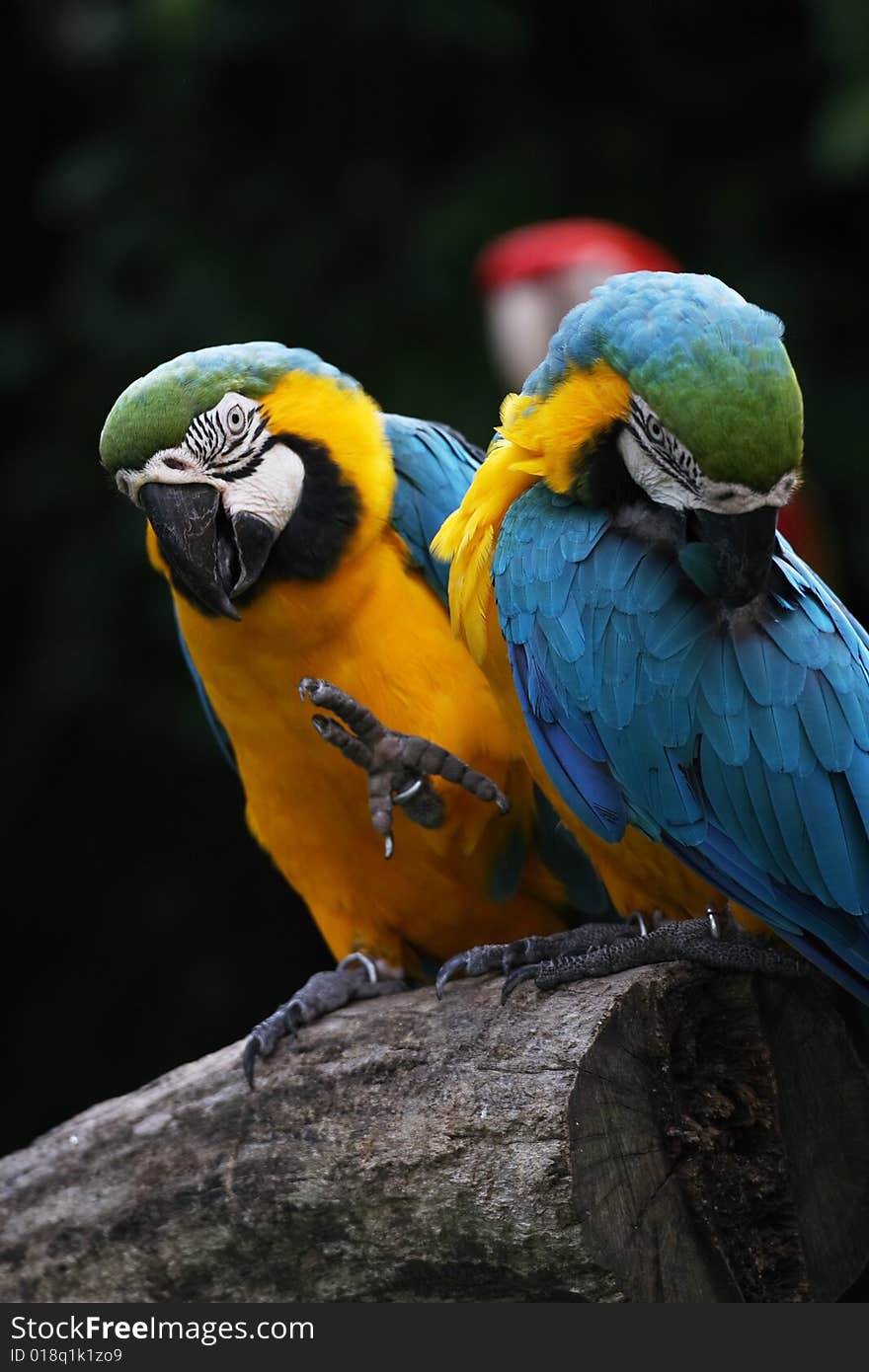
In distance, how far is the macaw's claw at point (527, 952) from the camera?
2201mm

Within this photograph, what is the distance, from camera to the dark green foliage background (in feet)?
13.7

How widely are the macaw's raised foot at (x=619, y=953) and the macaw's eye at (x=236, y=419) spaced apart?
0.83m

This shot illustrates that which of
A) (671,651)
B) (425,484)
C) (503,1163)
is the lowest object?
(503,1163)

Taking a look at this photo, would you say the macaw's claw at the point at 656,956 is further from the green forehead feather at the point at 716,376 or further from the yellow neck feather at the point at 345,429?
the yellow neck feather at the point at 345,429

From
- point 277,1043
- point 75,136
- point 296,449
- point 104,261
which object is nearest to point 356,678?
point 296,449

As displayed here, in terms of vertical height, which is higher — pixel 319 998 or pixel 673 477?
pixel 673 477

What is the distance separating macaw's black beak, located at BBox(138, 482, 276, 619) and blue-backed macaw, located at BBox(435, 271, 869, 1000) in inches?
14.7

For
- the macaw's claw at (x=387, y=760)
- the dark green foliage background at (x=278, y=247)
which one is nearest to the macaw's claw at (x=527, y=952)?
the macaw's claw at (x=387, y=760)

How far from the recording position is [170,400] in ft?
7.45

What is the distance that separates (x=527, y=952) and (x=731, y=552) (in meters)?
0.63

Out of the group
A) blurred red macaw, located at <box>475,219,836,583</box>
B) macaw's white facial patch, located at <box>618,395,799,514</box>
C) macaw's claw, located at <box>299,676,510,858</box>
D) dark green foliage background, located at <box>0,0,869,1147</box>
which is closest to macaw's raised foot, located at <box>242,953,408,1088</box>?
macaw's claw, located at <box>299,676,510,858</box>

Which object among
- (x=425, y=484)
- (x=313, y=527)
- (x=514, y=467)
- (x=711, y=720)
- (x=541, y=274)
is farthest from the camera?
(x=541, y=274)

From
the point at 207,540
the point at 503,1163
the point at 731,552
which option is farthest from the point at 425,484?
the point at 503,1163

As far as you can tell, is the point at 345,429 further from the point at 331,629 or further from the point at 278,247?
the point at 278,247
